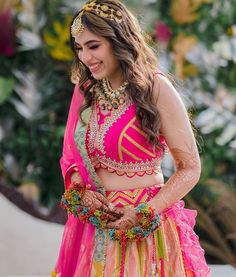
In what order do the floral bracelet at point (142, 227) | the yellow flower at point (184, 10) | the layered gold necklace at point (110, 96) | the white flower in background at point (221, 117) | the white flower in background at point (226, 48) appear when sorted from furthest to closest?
1. the white flower in background at point (226, 48)
2. the yellow flower at point (184, 10)
3. the white flower in background at point (221, 117)
4. the layered gold necklace at point (110, 96)
5. the floral bracelet at point (142, 227)

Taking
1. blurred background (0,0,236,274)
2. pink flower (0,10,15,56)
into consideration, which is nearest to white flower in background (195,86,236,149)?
blurred background (0,0,236,274)

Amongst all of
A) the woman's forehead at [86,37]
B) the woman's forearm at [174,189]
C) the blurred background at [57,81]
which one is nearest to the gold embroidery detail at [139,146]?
the woman's forearm at [174,189]

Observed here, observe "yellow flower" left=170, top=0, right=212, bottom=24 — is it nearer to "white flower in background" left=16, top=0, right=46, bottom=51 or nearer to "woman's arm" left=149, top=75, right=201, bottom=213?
"white flower in background" left=16, top=0, right=46, bottom=51

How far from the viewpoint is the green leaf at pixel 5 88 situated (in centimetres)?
699

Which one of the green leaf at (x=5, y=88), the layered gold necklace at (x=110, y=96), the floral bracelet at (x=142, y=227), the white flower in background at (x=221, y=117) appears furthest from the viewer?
the white flower in background at (x=221, y=117)

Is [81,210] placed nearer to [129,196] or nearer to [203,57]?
[129,196]

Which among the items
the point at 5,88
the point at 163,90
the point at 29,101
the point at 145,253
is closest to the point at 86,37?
the point at 163,90

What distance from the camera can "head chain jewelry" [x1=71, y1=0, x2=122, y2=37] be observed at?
3.18 m

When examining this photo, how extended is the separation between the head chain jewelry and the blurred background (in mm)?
3694

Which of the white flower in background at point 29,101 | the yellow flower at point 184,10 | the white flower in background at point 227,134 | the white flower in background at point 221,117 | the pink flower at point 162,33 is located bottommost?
the white flower in background at point 29,101

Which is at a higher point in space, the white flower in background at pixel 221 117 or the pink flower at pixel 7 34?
the pink flower at pixel 7 34

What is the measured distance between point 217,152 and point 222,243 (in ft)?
3.42

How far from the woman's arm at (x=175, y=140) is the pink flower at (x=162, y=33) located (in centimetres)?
397

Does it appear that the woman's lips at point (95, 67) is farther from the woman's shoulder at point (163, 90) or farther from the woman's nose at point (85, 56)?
the woman's shoulder at point (163, 90)
